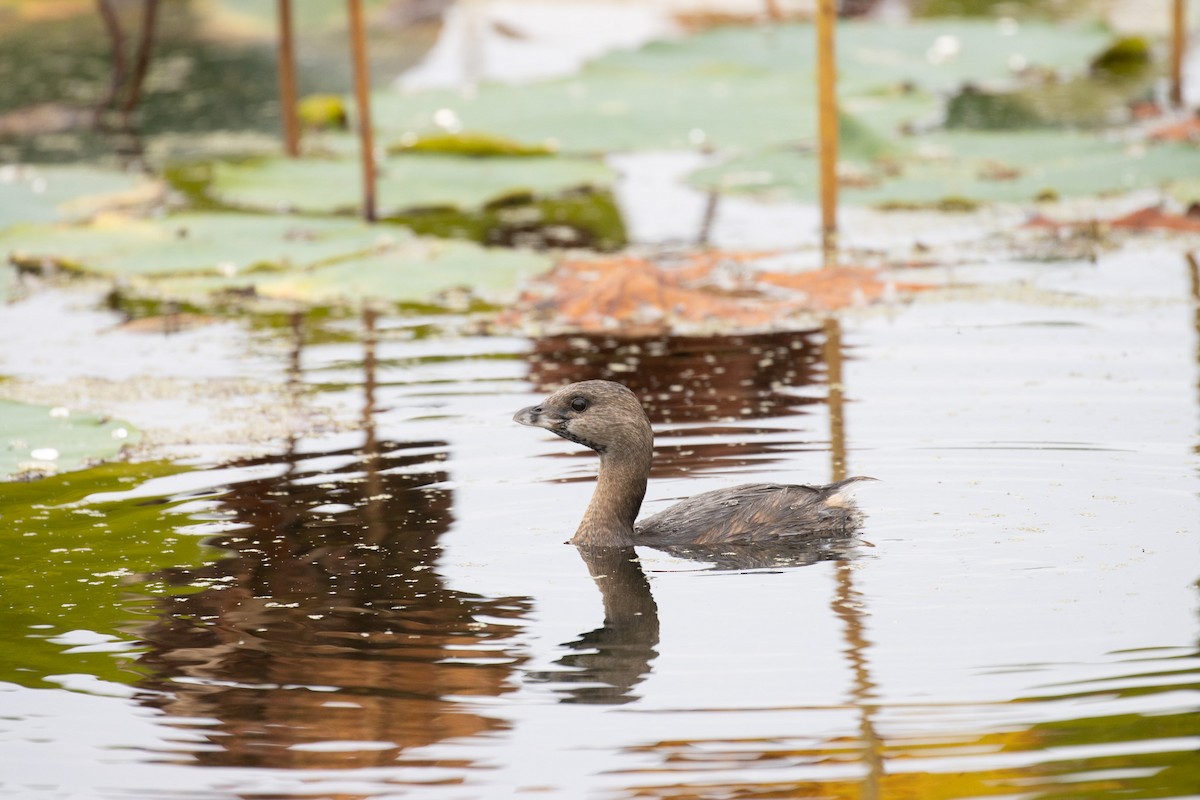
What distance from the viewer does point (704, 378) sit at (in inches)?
326

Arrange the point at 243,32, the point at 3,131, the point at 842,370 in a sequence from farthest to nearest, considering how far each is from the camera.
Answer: the point at 243,32 → the point at 3,131 → the point at 842,370

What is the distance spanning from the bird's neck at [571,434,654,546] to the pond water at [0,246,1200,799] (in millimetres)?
133

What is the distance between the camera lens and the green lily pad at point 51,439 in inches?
277

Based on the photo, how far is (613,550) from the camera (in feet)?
19.5

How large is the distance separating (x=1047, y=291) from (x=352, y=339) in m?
3.62

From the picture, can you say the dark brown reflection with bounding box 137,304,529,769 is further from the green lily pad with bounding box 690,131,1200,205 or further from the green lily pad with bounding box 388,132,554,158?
the green lily pad with bounding box 388,132,554,158

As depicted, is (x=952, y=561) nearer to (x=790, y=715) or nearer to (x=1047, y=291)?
(x=790, y=715)

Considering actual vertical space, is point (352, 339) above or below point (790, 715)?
above

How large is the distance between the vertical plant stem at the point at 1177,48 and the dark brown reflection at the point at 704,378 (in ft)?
21.2

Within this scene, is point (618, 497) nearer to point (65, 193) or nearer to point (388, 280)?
point (388, 280)

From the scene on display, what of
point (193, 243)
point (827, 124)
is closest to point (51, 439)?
point (193, 243)

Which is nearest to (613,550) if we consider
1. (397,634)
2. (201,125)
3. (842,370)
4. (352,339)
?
(397,634)

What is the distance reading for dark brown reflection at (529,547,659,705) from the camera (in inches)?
183

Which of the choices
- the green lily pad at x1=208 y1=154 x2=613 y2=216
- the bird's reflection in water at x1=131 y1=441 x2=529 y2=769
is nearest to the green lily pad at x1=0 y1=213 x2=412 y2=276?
the green lily pad at x1=208 y1=154 x2=613 y2=216
